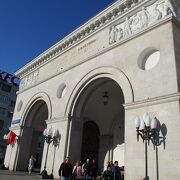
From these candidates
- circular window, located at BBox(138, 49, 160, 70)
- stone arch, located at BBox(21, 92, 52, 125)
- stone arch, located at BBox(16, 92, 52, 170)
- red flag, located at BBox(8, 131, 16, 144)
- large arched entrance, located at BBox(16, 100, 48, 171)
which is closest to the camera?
circular window, located at BBox(138, 49, 160, 70)

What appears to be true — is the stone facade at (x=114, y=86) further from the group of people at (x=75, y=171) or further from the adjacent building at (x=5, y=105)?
the adjacent building at (x=5, y=105)

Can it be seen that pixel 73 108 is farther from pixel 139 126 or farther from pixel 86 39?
pixel 139 126

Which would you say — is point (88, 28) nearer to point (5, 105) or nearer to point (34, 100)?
point (34, 100)

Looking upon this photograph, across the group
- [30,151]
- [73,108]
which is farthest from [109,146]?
[30,151]

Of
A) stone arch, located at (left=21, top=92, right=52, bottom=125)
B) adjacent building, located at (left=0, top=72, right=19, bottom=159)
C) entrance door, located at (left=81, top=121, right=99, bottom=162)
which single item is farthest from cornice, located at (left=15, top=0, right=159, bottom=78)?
adjacent building, located at (left=0, top=72, right=19, bottom=159)

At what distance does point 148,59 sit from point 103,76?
271 cm

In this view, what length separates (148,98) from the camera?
990 cm

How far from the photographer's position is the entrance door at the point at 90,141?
1750 cm

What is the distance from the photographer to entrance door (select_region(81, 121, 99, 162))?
1750 centimetres

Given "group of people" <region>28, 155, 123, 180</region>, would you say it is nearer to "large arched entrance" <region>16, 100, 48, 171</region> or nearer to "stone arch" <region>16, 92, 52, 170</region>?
"stone arch" <region>16, 92, 52, 170</region>

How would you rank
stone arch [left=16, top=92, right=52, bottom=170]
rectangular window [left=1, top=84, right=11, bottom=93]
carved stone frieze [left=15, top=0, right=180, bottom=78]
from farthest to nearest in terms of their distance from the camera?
rectangular window [left=1, top=84, right=11, bottom=93], stone arch [left=16, top=92, right=52, bottom=170], carved stone frieze [left=15, top=0, right=180, bottom=78]

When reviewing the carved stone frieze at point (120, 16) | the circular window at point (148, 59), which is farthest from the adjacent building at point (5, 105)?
the circular window at point (148, 59)

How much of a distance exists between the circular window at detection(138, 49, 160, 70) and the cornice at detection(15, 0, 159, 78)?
8.91 feet

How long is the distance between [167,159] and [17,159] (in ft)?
42.7
